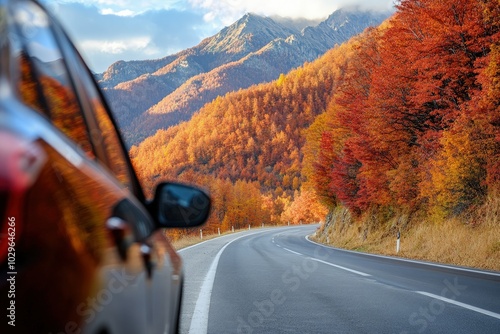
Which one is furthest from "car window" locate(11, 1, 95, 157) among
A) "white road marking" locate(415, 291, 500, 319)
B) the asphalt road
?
"white road marking" locate(415, 291, 500, 319)

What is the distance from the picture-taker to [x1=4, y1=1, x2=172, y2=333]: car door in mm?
660

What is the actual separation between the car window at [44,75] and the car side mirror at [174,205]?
19.8 inches

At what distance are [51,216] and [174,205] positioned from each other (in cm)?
111

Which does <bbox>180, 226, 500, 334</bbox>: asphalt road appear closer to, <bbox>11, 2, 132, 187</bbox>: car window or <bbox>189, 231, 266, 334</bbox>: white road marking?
<bbox>189, 231, 266, 334</bbox>: white road marking

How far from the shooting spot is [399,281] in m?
9.41

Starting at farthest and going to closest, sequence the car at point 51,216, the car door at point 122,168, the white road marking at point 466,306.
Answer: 1. the white road marking at point 466,306
2. the car door at point 122,168
3. the car at point 51,216

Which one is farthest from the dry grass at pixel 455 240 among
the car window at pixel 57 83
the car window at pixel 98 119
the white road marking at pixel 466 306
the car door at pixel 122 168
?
the car window at pixel 57 83

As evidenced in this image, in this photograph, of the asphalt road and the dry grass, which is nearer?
the asphalt road

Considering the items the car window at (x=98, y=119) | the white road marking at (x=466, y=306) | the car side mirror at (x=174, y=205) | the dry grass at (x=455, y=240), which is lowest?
the dry grass at (x=455, y=240)

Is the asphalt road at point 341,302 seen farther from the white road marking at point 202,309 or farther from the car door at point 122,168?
the car door at point 122,168

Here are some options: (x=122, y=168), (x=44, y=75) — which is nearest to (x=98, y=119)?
(x=122, y=168)

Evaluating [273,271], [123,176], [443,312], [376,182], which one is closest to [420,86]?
[376,182]

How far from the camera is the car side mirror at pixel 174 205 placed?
1.79 meters

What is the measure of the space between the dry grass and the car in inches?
550
